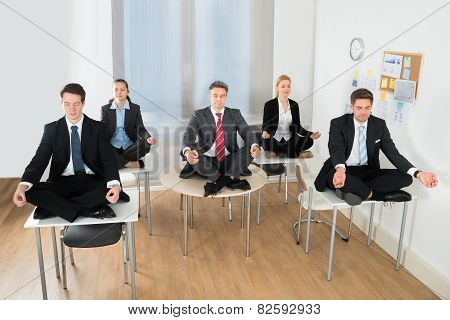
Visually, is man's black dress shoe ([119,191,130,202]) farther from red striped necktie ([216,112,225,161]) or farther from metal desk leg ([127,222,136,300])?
red striped necktie ([216,112,225,161])

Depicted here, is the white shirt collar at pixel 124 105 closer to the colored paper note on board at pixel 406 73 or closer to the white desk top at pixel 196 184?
the white desk top at pixel 196 184

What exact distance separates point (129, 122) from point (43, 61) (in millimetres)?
1172

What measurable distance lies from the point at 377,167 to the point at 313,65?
2085mm

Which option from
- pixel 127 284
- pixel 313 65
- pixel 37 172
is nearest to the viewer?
pixel 37 172

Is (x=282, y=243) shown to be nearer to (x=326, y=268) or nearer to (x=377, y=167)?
(x=326, y=268)

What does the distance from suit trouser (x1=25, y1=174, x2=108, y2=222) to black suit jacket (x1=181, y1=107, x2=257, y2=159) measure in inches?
38.8

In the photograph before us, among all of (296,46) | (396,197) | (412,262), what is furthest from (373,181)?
(296,46)

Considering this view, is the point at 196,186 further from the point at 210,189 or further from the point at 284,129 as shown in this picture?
the point at 284,129

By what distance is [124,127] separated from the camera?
13.7ft

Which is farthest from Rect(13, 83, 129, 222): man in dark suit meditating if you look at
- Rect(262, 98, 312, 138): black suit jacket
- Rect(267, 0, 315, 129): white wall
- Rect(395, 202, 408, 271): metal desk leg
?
Rect(267, 0, 315, 129): white wall

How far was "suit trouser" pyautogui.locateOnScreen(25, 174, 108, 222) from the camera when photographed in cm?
274

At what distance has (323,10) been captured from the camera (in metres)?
4.95

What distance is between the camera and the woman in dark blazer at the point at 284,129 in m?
4.43

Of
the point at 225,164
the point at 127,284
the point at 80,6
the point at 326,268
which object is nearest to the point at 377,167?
the point at 326,268
